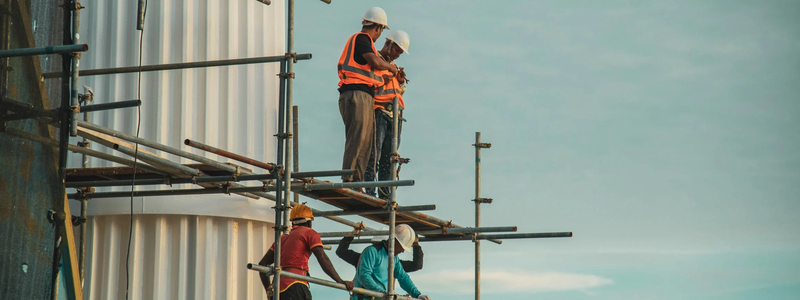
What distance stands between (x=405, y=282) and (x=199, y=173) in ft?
9.02

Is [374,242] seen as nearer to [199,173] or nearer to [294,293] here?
[294,293]

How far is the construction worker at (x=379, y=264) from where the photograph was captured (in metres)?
11.9

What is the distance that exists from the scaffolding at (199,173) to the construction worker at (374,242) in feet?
1.22

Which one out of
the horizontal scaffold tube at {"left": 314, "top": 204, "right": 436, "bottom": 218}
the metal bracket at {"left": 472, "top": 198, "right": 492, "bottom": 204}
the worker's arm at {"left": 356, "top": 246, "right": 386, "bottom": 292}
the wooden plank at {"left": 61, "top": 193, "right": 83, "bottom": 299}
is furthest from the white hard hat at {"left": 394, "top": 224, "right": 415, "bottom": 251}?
the wooden plank at {"left": 61, "top": 193, "right": 83, "bottom": 299}

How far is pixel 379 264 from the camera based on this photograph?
12.1m

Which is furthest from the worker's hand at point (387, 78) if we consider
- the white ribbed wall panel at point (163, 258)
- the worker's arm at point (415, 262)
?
the white ribbed wall panel at point (163, 258)

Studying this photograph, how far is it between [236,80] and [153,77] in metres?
0.99

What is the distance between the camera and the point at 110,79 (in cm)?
1359

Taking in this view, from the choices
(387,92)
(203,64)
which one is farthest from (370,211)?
(203,64)

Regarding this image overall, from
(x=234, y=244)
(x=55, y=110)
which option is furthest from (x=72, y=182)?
(x=55, y=110)

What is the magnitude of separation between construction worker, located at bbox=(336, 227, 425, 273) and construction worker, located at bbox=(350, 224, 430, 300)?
0.52ft

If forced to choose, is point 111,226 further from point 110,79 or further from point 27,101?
point 27,101

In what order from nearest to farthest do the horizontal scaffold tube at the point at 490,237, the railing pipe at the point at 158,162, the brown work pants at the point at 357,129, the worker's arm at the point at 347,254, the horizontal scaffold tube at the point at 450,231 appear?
1. the railing pipe at the point at 158,162
2. the worker's arm at the point at 347,254
3. the brown work pants at the point at 357,129
4. the horizontal scaffold tube at the point at 450,231
5. the horizontal scaffold tube at the point at 490,237

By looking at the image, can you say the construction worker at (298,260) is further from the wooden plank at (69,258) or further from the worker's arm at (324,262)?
the wooden plank at (69,258)
